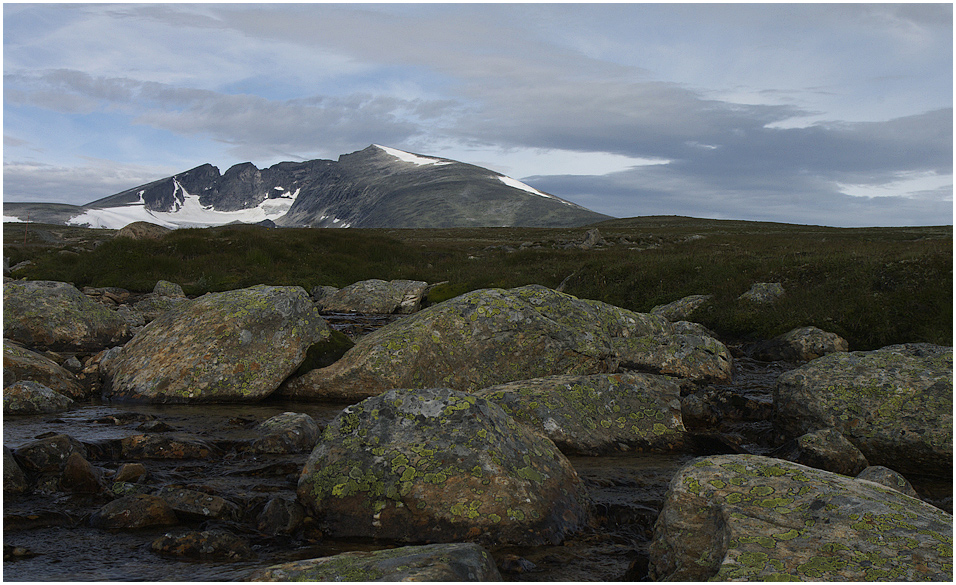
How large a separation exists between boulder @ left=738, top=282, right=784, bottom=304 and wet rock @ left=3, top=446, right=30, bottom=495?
18.1 meters

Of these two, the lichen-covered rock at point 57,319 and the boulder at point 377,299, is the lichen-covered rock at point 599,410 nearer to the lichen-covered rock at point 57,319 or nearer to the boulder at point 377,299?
the lichen-covered rock at point 57,319

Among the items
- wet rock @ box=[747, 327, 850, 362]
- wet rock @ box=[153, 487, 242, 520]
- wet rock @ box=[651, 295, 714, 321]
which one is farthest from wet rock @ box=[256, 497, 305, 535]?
wet rock @ box=[651, 295, 714, 321]

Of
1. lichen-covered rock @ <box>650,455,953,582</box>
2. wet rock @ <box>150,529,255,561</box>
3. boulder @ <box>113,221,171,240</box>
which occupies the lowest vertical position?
wet rock @ <box>150,529,255,561</box>

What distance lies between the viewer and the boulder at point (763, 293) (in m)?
18.6

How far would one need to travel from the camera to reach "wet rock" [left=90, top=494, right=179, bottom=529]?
18.2 ft

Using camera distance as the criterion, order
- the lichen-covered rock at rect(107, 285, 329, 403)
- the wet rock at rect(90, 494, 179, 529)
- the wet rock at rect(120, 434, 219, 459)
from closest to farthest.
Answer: the wet rock at rect(90, 494, 179, 529) < the wet rock at rect(120, 434, 219, 459) < the lichen-covered rock at rect(107, 285, 329, 403)

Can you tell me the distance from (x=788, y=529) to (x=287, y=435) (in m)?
5.94

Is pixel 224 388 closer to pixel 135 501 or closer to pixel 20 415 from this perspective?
pixel 20 415

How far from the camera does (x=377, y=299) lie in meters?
23.2

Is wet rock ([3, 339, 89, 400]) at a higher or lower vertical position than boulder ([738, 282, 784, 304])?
lower

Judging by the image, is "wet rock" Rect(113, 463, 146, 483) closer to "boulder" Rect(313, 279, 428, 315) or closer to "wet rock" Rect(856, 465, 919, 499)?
"wet rock" Rect(856, 465, 919, 499)

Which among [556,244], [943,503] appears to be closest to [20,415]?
[943,503]

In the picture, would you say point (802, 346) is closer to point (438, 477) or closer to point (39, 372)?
point (438, 477)

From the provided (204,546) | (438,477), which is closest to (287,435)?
(204,546)
